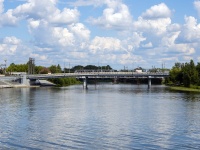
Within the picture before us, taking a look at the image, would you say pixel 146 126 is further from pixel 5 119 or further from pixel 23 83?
pixel 23 83

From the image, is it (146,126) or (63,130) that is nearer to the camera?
(63,130)

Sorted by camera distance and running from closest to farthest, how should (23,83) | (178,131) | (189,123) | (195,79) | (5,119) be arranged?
(178,131) < (189,123) < (5,119) < (195,79) < (23,83)

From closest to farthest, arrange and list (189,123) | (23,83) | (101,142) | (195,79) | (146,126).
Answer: (101,142), (146,126), (189,123), (195,79), (23,83)

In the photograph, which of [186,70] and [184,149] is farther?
[186,70]

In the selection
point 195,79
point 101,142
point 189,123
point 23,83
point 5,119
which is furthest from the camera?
point 23,83

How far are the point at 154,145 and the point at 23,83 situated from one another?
162m

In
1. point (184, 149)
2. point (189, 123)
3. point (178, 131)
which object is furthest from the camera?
point (189, 123)

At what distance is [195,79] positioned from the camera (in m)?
154

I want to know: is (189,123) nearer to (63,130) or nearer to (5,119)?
(63,130)

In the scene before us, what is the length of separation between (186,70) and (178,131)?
121546 mm

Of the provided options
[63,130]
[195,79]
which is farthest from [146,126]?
[195,79]

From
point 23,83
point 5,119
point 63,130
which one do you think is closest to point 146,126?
point 63,130

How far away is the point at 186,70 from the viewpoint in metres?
162

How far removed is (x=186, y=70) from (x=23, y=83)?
75.5m
